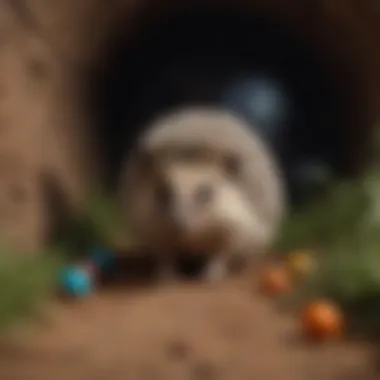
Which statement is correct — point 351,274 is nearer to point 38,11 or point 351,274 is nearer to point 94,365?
point 94,365

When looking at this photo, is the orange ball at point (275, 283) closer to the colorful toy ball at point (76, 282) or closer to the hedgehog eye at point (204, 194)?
the hedgehog eye at point (204, 194)

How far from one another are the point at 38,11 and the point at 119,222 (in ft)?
1.90

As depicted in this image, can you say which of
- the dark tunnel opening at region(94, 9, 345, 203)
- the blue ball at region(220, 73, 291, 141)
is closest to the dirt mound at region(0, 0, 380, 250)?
the dark tunnel opening at region(94, 9, 345, 203)

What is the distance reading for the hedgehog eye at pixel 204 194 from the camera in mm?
1880

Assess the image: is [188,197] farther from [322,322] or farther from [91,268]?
[322,322]

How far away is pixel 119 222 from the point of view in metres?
2.29

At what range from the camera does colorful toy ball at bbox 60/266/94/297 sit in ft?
5.85

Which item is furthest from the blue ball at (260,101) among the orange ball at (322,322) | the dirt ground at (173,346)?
the orange ball at (322,322)

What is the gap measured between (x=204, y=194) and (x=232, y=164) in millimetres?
128

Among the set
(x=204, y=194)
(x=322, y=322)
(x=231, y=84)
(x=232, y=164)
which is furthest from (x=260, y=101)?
(x=322, y=322)

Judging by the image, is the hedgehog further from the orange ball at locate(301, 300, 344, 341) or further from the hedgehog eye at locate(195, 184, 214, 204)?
the orange ball at locate(301, 300, 344, 341)

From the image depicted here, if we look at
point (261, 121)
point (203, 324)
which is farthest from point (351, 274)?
point (261, 121)

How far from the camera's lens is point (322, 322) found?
144cm

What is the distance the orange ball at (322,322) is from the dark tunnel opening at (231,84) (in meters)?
1.35
